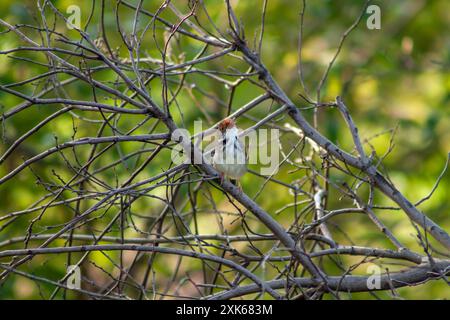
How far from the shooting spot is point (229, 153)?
3.36m

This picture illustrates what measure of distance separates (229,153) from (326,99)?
3.34m

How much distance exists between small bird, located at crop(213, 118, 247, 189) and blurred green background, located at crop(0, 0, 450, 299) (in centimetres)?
144

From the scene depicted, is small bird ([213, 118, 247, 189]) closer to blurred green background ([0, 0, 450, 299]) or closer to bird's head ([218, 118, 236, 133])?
bird's head ([218, 118, 236, 133])

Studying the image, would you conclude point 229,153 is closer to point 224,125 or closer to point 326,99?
point 224,125

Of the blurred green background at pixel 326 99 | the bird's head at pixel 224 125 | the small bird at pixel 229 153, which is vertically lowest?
the small bird at pixel 229 153

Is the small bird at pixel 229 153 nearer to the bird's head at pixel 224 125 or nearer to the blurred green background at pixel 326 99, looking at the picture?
the bird's head at pixel 224 125

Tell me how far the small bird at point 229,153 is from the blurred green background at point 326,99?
4.73 feet

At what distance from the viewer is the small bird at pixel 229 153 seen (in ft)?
10.9

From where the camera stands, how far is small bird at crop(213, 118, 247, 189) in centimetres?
331

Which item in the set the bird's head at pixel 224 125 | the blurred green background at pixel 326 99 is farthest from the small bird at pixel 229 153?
the blurred green background at pixel 326 99

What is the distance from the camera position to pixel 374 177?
3.32 metres

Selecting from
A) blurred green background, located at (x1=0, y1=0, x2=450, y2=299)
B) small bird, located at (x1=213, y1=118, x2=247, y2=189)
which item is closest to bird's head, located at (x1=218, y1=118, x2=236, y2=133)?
small bird, located at (x1=213, y1=118, x2=247, y2=189)

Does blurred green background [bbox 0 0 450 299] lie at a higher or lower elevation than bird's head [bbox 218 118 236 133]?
higher

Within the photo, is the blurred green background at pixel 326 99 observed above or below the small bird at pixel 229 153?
above
